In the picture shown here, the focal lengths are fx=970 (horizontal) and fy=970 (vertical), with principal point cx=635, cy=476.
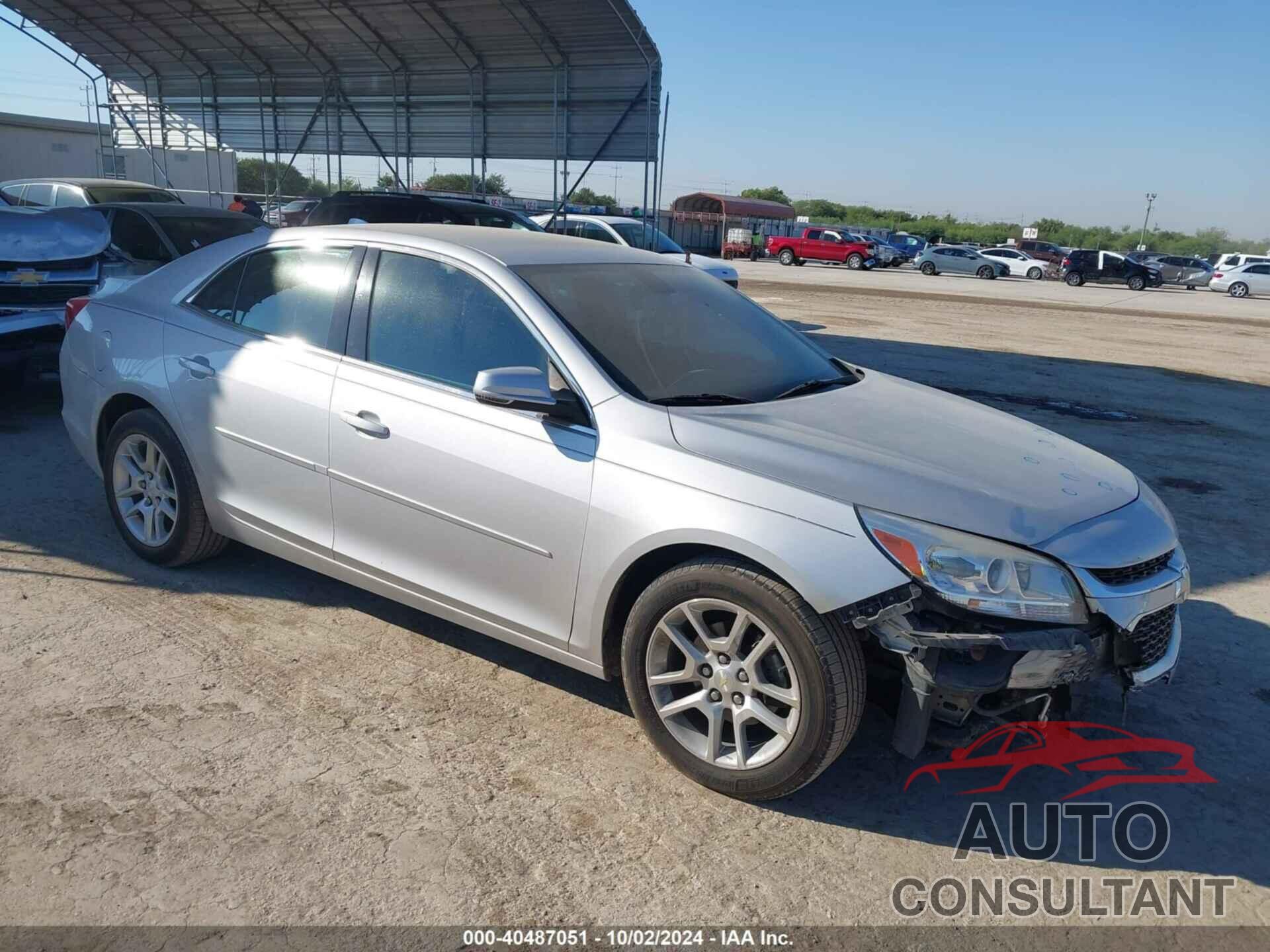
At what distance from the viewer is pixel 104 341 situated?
4.71 meters

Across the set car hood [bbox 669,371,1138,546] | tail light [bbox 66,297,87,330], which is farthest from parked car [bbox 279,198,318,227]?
car hood [bbox 669,371,1138,546]

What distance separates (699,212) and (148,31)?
120 ft

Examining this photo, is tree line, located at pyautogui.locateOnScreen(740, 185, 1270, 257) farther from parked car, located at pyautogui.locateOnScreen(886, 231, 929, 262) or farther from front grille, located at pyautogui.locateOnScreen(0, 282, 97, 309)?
front grille, located at pyautogui.locateOnScreen(0, 282, 97, 309)

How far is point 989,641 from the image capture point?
2.75 m

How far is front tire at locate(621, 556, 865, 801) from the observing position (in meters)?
2.83

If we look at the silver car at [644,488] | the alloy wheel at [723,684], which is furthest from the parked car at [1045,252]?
the alloy wheel at [723,684]

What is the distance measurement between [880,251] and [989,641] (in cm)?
4614

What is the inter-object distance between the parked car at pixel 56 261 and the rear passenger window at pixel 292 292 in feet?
10.7

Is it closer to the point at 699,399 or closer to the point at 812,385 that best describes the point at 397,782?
the point at 699,399

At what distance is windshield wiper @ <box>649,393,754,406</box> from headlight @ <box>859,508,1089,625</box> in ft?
2.68

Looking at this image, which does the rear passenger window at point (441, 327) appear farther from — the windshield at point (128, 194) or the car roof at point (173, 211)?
the windshield at point (128, 194)

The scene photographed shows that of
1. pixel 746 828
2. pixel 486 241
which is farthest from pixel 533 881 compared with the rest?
pixel 486 241

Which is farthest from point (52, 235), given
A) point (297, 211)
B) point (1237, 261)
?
point (1237, 261)

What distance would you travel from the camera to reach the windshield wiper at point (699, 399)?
336cm
